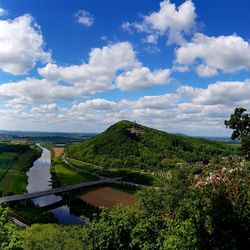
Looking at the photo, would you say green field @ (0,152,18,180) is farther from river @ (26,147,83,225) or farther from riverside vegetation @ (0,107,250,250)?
riverside vegetation @ (0,107,250,250)

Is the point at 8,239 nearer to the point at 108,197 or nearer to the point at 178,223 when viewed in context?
the point at 178,223

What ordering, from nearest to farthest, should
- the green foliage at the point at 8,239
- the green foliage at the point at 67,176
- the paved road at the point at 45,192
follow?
1. the green foliage at the point at 8,239
2. the paved road at the point at 45,192
3. the green foliage at the point at 67,176

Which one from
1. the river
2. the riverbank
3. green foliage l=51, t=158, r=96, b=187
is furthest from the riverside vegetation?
green foliage l=51, t=158, r=96, b=187

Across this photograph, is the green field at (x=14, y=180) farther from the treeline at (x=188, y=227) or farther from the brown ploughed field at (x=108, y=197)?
the treeline at (x=188, y=227)

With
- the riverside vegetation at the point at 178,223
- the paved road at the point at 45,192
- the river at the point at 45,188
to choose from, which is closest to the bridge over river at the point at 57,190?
the paved road at the point at 45,192

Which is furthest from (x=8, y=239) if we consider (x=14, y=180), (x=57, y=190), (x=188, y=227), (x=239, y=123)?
(x=14, y=180)
